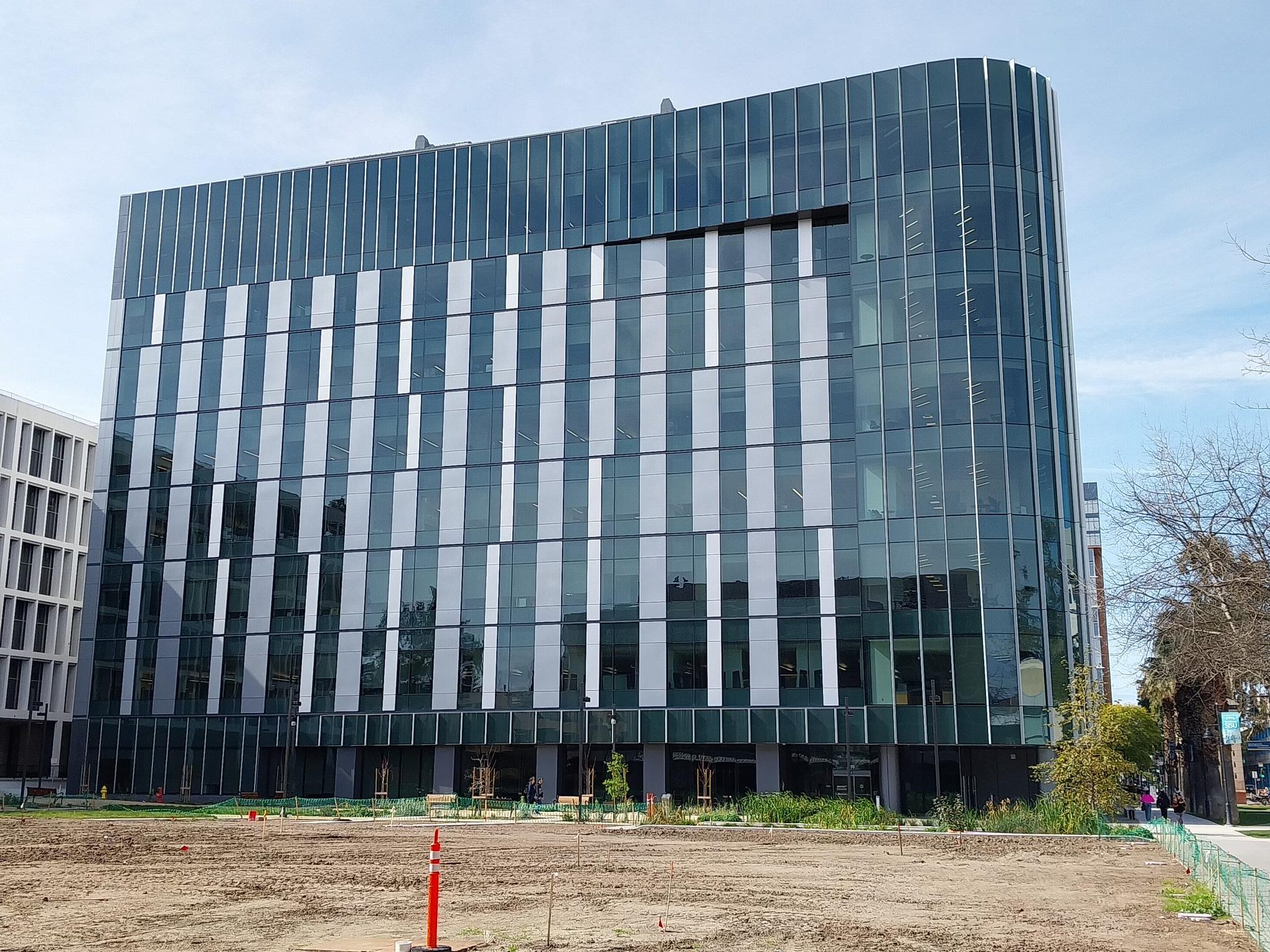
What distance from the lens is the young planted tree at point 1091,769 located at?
148 ft

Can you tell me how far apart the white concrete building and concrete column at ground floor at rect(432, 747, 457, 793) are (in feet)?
114

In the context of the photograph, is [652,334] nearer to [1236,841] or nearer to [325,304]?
[325,304]

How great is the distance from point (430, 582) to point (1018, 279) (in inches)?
1345

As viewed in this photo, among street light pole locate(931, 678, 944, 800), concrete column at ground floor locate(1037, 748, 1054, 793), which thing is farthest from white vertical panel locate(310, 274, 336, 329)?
concrete column at ground floor locate(1037, 748, 1054, 793)

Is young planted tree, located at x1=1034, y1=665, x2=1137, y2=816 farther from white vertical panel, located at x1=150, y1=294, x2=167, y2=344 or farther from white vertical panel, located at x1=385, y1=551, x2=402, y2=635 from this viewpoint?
white vertical panel, located at x1=150, y1=294, x2=167, y2=344

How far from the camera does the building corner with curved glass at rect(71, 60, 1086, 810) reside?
5791 cm

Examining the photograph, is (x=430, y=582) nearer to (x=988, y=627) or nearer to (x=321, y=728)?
(x=321, y=728)

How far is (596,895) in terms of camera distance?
73.6ft

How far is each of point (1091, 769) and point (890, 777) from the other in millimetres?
14177

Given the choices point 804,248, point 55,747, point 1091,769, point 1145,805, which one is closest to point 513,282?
point 804,248

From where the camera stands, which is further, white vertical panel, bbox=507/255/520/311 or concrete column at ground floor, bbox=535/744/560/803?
white vertical panel, bbox=507/255/520/311

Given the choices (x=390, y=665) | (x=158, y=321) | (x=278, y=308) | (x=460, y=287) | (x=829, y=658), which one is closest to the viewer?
(x=829, y=658)

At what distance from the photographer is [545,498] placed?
65.8 metres

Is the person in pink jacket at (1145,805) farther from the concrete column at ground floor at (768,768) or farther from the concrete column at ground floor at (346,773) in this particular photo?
the concrete column at ground floor at (346,773)
